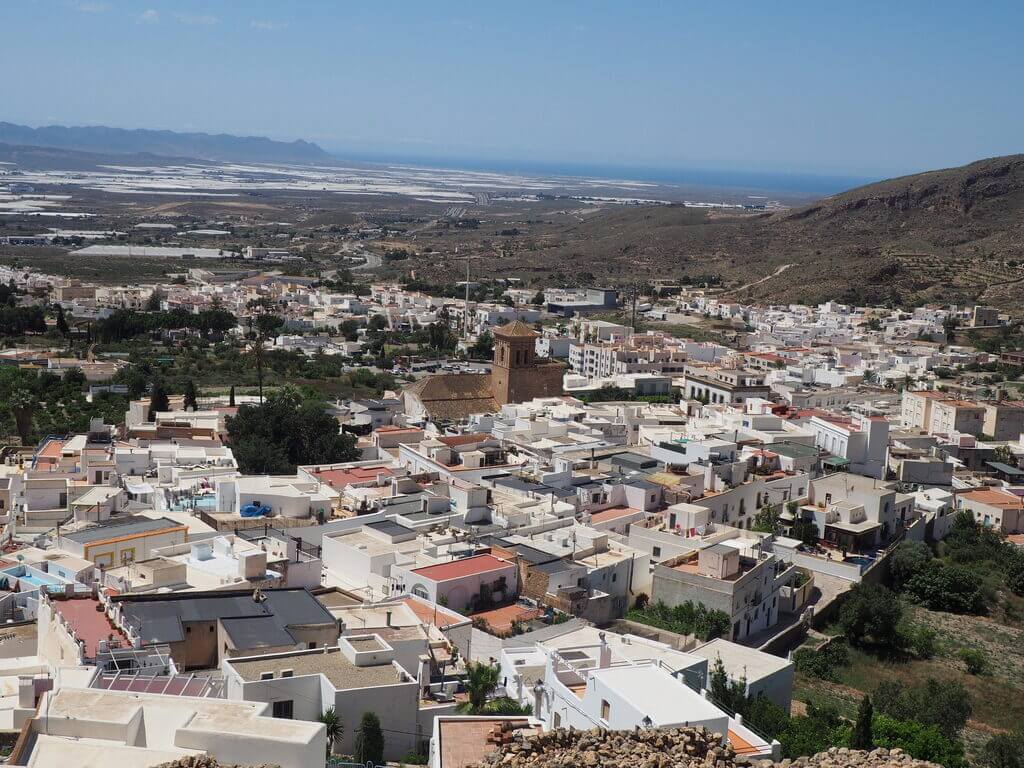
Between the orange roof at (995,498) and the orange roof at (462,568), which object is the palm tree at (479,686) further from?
the orange roof at (995,498)

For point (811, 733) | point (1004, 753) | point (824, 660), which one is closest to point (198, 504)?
point (824, 660)

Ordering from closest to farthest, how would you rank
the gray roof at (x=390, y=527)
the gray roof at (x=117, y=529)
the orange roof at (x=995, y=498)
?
the gray roof at (x=117, y=529), the gray roof at (x=390, y=527), the orange roof at (x=995, y=498)

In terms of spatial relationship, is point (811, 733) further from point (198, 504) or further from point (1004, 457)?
point (1004, 457)

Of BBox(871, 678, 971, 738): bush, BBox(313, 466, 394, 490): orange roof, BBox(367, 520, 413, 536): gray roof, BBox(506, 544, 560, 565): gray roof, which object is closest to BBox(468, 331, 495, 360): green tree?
BBox(313, 466, 394, 490): orange roof

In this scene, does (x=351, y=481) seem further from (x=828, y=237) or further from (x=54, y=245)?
(x=54, y=245)

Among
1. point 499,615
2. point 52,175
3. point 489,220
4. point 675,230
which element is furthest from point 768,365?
point 52,175

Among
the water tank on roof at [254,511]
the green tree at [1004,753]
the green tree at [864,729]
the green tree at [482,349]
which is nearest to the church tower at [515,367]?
the water tank on roof at [254,511]
